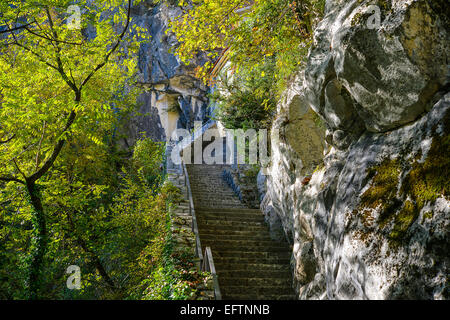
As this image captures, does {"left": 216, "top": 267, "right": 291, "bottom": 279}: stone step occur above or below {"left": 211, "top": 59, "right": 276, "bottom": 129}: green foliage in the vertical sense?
below

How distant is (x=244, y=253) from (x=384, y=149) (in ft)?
16.1

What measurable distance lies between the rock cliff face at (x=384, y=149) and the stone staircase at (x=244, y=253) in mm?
1415

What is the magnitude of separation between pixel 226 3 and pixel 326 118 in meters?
3.64

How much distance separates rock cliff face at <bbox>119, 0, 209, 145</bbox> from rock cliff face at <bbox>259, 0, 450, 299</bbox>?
726 inches

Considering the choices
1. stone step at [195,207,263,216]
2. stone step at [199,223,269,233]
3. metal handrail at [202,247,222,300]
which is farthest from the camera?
stone step at [195,207,263,216]

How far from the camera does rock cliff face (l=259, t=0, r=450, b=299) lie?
9.43ft

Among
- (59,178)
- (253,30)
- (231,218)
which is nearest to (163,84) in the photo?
(59,178)

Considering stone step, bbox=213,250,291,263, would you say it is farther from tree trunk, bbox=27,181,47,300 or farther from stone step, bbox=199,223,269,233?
tree trunk, bbox=27,181,47,300

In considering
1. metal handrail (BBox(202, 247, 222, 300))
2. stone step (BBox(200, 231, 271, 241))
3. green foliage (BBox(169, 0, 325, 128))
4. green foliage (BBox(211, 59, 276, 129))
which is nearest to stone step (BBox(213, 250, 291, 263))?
stone step (BBox(200, 231, 271, 241))

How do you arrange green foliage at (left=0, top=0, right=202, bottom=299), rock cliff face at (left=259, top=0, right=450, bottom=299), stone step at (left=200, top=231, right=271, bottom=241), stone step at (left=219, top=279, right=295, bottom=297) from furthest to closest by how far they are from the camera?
1. stone step at (left=200, top=231, right=271, bottom=241)
2. green foliage at (left=0, top=0, right=202, bottom=299)
3. stone step at (left=219, top=279, right=295, bottom=297)
4. rock cliff face at (left=259, top=0, right=450, bottom=299)

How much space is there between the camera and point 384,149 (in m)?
3.82

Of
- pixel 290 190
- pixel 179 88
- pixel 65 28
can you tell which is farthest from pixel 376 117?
pixel 179 88
